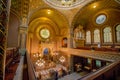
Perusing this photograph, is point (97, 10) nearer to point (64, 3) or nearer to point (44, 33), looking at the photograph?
point (64, 3)

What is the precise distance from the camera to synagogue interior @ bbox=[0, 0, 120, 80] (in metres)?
7.95

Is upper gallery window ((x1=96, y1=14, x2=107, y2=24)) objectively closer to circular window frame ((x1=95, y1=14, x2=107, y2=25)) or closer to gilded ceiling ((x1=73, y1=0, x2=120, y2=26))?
circular window frame ((x1=95, y1=14, x2=107, y2=25))

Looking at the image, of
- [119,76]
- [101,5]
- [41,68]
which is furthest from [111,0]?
[41,68]

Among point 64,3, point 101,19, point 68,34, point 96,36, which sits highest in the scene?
point 64,3

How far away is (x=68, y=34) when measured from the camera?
13.6m

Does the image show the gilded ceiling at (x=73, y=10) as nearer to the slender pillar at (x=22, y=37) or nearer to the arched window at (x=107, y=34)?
the slender pillar at (x=22, y=37)

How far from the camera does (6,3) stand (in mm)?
1445

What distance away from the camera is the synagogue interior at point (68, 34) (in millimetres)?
7945

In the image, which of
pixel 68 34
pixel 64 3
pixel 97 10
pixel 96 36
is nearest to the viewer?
pixel 97 10

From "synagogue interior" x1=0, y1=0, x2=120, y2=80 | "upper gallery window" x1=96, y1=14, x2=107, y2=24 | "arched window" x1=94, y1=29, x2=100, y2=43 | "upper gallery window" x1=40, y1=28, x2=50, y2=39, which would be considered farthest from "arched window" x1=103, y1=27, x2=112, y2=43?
"upper gallery window" x1=40, y1=28, x2=50, y2=39

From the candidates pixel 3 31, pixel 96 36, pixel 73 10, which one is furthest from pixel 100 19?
pixel 3 31

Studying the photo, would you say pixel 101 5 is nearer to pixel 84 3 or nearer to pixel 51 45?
pixel 84 3

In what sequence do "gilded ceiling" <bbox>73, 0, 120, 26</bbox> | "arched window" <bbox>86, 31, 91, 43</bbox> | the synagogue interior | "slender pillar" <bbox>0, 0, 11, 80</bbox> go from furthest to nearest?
"arched window" <bbox>86, 31, 91, 43</bbox> < "gilded ceiling" <bbox>73, 0, 120, 26</bbox> < the synagogue interior < "slender pillar" <bbox>0, 0, 11, 80</bbox>

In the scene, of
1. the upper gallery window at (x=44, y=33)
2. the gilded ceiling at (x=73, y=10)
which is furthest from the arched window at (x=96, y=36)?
the upper gallery window at (x=44, y=33)
